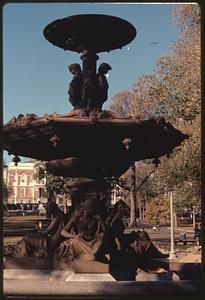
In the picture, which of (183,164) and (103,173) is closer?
(103,173)

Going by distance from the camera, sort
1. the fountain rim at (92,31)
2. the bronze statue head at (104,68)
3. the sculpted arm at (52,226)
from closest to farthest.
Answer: the sculpted arm at (52,226), the fountain rim at (92,31), the bronze statue head at (104,68)

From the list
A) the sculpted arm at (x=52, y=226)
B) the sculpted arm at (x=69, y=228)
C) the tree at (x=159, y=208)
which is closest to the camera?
the sculpted arm at (x=69, y=228)

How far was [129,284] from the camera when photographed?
5238 millimetres

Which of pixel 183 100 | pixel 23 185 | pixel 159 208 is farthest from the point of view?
pixel 23 185

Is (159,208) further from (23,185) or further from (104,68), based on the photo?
(23,185)

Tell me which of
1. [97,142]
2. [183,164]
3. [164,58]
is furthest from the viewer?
[164,58]

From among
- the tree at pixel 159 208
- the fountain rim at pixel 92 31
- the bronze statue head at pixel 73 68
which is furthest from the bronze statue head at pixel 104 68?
the tree at pixel 159 208

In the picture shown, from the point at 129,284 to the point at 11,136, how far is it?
3416mm

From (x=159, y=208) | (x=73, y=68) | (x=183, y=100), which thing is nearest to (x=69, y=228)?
(x=73, y=68)

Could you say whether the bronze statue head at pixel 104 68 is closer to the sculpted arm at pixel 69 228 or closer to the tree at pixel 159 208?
the sculpted arm at pixel 69 228

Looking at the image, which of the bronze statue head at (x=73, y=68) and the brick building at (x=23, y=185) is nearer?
the bronze statue head at (x=73, y=68)

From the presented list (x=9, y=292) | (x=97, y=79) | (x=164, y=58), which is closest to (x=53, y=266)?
(x=9, y=292)

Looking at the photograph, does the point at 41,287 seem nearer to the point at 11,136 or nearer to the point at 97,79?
the point at 11,136

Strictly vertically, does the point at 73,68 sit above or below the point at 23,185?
above
